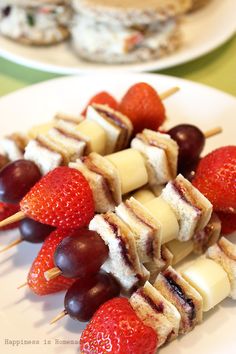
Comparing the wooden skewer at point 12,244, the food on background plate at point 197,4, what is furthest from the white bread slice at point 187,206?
the food on background plate at point 197,4

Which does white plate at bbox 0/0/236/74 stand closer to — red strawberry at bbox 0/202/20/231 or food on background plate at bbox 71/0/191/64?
food on background plate at bbox 71/0/191/64

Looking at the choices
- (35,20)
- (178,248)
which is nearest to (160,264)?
(178,248)

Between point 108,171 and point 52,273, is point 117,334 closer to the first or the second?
point 52,273

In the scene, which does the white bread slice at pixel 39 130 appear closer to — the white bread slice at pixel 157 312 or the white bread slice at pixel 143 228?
the white bread slice at pixel 143 228

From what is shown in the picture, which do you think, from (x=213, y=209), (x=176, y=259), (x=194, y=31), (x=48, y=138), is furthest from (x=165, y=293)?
(x=194, y=31)

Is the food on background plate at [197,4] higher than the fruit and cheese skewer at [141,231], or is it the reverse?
the food on background plate at [197,4]

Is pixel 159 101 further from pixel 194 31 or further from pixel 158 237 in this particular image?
pixel 194 31
